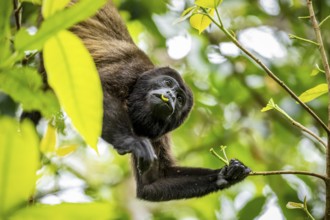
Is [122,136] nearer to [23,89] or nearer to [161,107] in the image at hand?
[161,107]

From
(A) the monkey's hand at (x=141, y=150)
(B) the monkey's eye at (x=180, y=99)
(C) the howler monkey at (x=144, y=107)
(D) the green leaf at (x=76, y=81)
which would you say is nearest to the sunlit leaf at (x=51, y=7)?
(D) the green leaf at (x=76, y=81)

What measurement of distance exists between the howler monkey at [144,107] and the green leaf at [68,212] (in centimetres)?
211

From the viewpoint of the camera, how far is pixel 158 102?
369cm

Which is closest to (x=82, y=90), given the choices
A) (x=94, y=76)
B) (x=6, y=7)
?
(x=94, y=76)

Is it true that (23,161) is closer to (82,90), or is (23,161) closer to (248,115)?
(82,90)

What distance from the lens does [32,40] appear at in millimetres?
821

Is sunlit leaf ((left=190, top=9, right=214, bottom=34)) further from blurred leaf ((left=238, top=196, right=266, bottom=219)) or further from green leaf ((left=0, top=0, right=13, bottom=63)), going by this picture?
blurred leaf ((left=238, top=196, right=266, bottom=219))

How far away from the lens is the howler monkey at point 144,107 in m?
3.21

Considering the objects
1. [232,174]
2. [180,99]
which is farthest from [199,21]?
[180,99]

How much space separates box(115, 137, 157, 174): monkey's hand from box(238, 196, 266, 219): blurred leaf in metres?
1.13

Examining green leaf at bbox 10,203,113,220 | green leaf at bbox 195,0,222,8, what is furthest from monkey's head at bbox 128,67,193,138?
green leaf at bbox 10,203,113,220

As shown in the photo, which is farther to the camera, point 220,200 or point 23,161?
point 220,200

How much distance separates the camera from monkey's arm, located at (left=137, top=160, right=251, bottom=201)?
335 centimetres

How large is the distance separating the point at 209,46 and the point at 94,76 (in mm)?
4170
